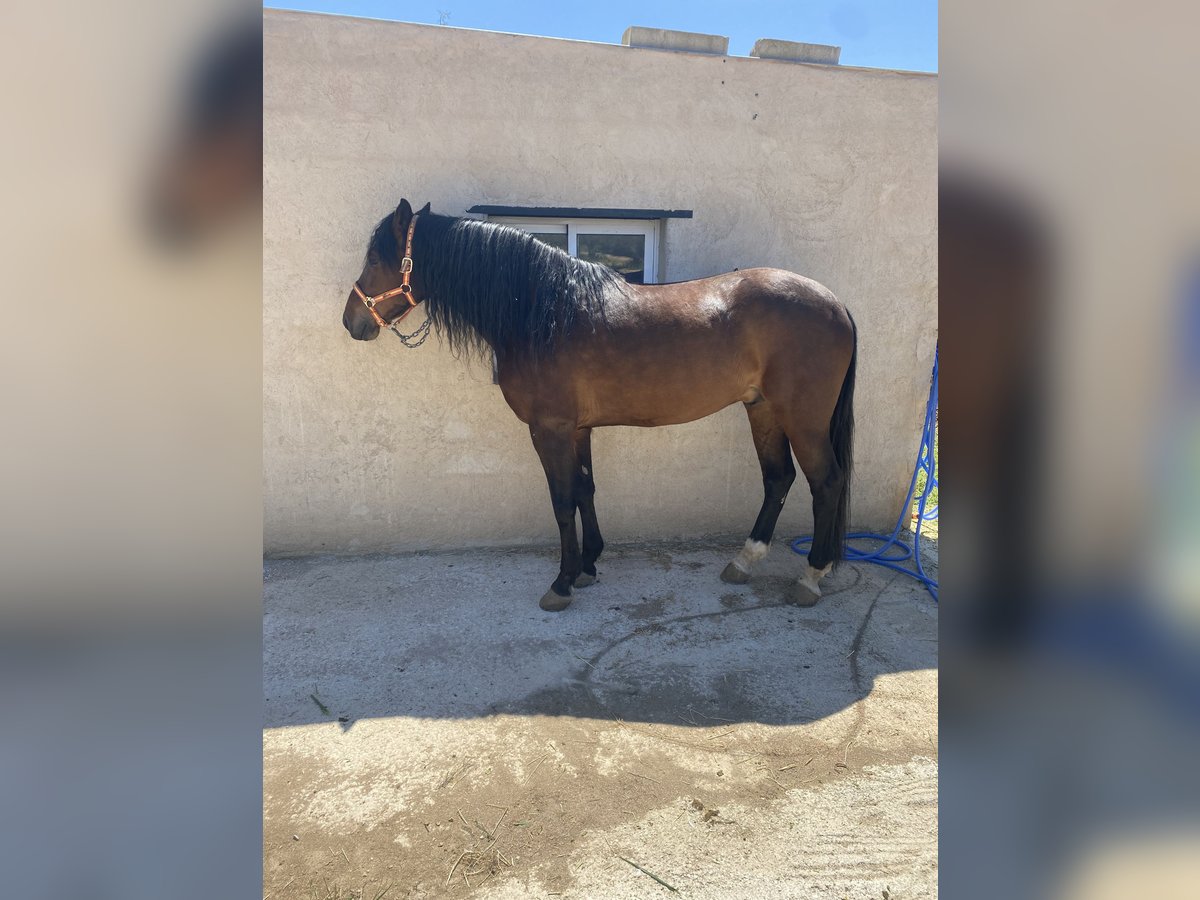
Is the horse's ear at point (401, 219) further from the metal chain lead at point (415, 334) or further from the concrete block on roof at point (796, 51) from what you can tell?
the concrete block on roof at point (796, 51)

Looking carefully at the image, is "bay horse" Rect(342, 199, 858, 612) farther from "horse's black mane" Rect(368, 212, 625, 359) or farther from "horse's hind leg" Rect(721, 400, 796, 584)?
"horse's hind leg" Rect(721, 400, 796, 584)

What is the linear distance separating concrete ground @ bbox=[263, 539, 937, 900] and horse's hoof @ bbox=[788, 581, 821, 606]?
52mm

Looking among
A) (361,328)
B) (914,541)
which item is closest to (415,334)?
(361,328)

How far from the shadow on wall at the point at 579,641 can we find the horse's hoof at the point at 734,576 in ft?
0.17

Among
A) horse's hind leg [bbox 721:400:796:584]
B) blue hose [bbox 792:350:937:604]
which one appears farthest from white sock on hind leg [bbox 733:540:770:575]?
blue hose [bbox 792:350:937:604]

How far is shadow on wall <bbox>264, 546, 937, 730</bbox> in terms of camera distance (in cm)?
260

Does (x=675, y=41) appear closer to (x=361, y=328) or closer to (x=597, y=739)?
(x=361, y=328)

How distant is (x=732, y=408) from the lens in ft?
14.0

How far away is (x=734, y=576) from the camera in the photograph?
3.71 m

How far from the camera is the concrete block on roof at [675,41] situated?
395cm

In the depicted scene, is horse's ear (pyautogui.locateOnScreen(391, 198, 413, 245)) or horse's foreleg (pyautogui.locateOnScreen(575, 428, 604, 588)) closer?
horse's ear (pyautogui.locateOnScreen(391, 198, 413, 245))

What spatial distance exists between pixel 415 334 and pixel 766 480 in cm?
219

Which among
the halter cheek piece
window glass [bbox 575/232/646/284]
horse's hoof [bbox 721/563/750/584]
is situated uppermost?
window glass [bbox 575/232/646/284]
